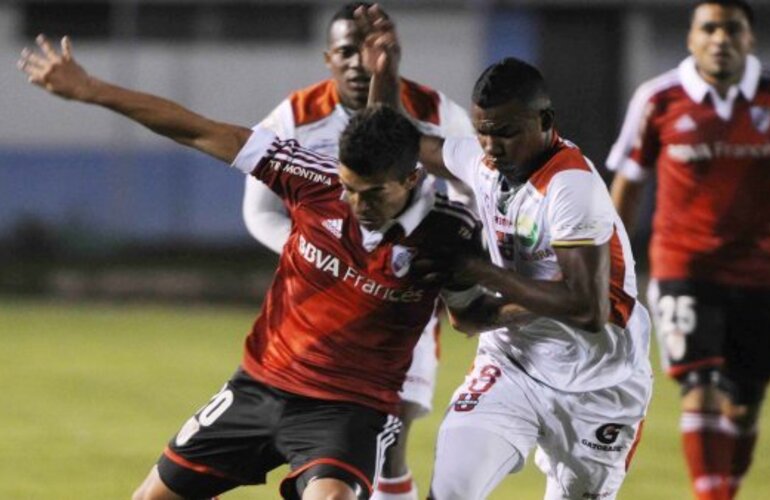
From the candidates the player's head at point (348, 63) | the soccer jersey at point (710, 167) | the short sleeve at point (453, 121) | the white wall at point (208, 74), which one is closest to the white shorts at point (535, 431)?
the short sleeve at point (453, 121)

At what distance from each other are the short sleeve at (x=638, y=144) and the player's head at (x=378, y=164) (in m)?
2.67

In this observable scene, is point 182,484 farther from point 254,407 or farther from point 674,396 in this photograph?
point 674,396

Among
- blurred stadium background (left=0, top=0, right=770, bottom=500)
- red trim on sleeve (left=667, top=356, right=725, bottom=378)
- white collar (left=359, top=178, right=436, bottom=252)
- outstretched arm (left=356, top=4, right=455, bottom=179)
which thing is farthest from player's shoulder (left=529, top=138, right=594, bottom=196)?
blurred stadium background (left=0, top=0, right=770, bottom=500)

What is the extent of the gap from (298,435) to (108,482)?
10.8 ft

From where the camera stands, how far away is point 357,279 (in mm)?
5805

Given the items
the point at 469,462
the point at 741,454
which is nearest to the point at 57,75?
the point at 469,462

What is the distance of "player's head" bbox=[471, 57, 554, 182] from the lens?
18.6 feet

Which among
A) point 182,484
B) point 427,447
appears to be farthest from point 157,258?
point 182,484

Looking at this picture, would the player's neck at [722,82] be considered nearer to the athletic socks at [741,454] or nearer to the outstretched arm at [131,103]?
the athletic socks at [741,454]

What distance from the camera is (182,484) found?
586 centimetres

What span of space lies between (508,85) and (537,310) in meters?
0.74

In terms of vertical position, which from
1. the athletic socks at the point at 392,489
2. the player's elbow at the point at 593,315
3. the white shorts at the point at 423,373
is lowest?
the athletic socks at the point at 392,489

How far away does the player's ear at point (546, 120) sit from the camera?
5754 millimetres

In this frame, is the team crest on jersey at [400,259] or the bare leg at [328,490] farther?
the team crest on jersey at [400,259]
